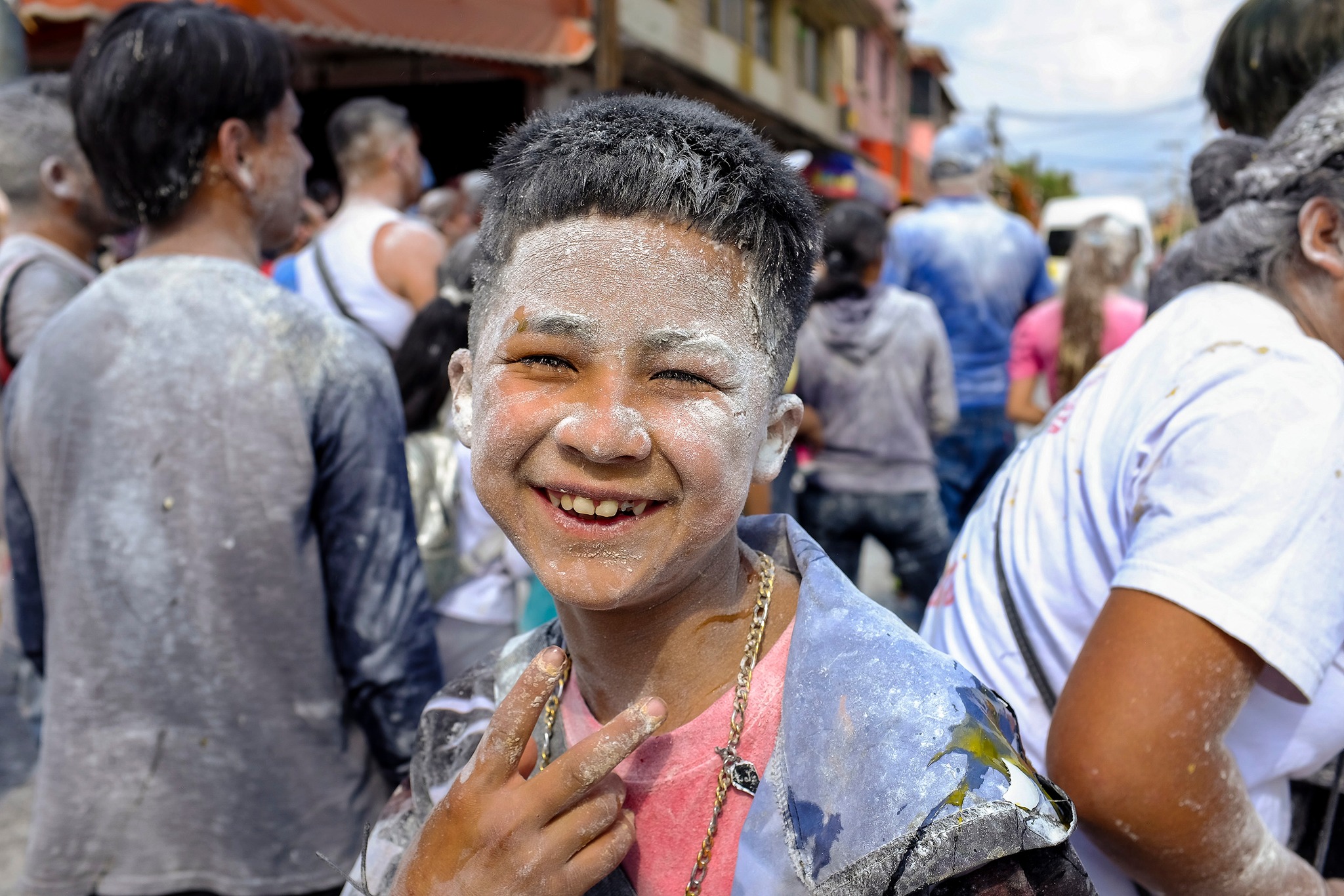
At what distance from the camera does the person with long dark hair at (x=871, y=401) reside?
4.50 metres

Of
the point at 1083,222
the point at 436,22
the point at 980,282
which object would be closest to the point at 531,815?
the point at 980,282

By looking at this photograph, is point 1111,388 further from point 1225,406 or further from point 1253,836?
point 1253,836

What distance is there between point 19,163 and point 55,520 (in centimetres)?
177

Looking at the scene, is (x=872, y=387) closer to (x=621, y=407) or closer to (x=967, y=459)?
(x=967, y=459)

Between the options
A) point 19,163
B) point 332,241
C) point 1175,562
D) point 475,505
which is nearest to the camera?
point 1175,562

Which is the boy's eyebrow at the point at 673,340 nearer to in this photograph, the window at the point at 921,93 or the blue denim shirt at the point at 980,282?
the blue denim shirt at the point at 980,282

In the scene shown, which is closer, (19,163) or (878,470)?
(19,163)

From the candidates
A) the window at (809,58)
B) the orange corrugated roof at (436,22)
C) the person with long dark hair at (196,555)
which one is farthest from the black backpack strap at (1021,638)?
the window at (809,58)

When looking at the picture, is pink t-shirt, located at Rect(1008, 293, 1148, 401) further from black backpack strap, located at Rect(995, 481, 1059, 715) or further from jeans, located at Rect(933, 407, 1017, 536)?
black backpack strap, located at Rect(995, 481, 1059, 715)

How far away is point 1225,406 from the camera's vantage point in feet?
4.36

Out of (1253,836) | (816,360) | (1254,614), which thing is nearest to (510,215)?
(1254,614)

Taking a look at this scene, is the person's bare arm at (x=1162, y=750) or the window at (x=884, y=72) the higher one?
the person's bare arm at (x=1162, y=750)

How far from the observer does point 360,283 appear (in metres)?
3.64

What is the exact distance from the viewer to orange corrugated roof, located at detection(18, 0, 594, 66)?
274 inches
